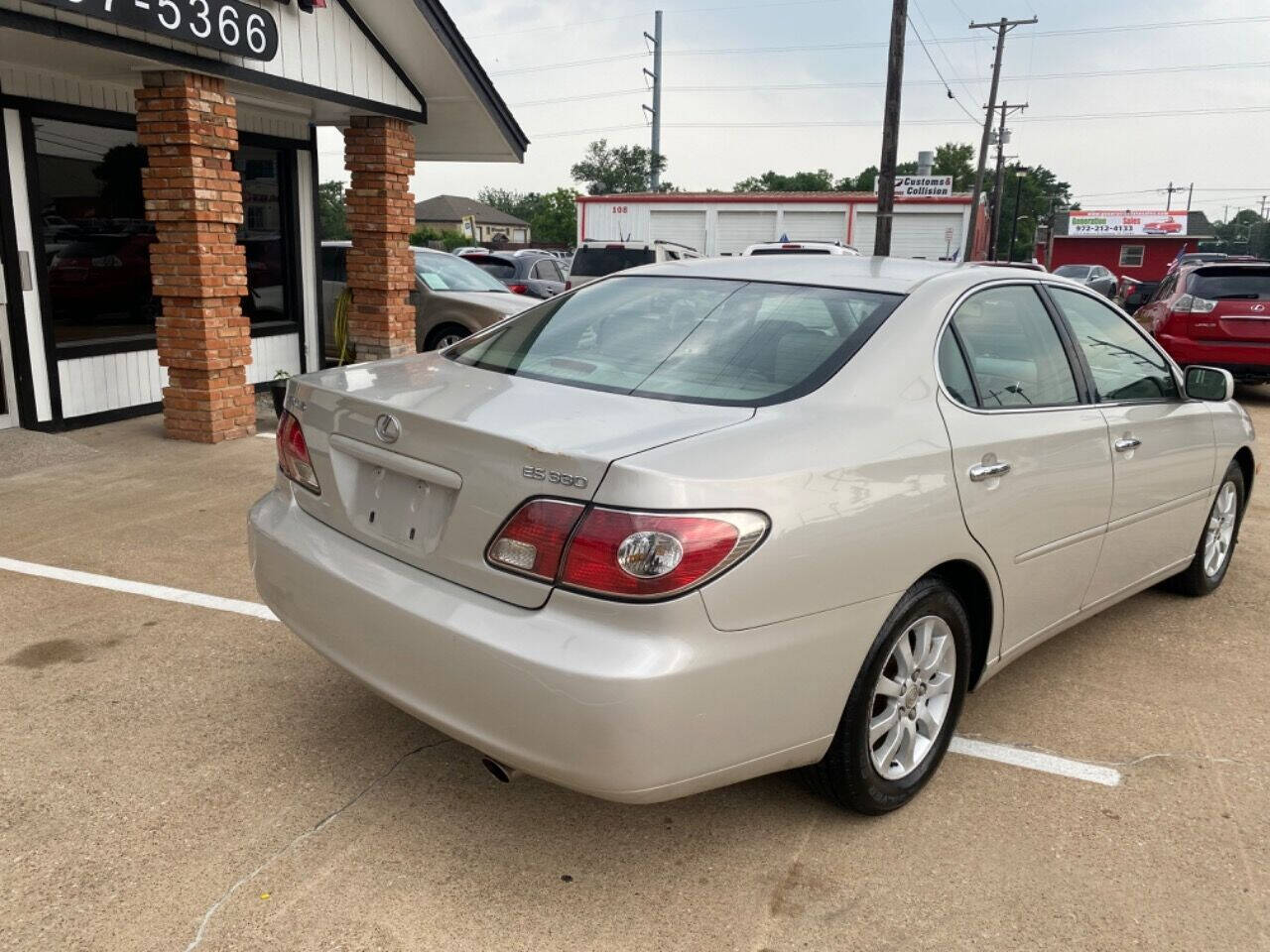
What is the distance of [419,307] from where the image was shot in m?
11.5

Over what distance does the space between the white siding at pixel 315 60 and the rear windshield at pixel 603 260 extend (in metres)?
7.54

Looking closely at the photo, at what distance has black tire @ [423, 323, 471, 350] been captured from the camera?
37.6ft

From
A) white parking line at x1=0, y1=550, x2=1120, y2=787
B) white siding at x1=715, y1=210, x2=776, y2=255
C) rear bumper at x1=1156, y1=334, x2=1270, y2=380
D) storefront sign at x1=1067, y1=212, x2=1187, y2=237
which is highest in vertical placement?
storefront sign at x1=1067, y1=212, x2=1187, y2=237

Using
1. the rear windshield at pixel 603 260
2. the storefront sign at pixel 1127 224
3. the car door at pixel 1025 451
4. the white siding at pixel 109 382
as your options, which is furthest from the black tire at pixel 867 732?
the storefront sign at pixel 1127 224

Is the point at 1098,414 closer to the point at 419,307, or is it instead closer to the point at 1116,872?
the point at 1116,872

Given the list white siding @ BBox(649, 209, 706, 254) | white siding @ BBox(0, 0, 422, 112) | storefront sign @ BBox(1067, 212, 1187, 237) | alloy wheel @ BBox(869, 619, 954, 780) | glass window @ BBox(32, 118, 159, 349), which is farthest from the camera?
storefront sign @ BBox(1067, 212, 1187, 237)

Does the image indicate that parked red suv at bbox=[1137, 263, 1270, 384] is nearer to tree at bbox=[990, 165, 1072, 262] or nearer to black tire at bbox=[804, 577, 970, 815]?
black tire at bbox=[804, 577, 970, 815]

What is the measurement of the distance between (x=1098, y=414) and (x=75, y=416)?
7.52 m

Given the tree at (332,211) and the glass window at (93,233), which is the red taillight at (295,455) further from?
the tree at (332,211)

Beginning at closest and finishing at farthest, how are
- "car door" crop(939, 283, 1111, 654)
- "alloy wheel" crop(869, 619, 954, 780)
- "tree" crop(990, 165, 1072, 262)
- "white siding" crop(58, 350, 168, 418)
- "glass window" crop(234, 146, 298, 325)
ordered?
"alloy wheel" crop(869, 619, 954, 780) < "car door" crop(939, 283, 1111, 654) < "white siding" crop(58, 350, 168, 418) < "glass window" crop(234, 146, 298, 325) < "tree" crop(990, 165, 1072, 262)

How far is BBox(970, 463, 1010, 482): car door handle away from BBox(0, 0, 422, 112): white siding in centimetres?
616

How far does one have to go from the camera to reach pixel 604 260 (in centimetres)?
1684

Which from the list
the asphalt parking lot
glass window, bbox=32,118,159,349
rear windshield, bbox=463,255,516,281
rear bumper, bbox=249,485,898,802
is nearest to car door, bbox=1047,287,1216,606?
the asphalt parking lot

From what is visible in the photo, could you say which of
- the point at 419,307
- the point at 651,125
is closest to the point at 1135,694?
the point at 419,307
